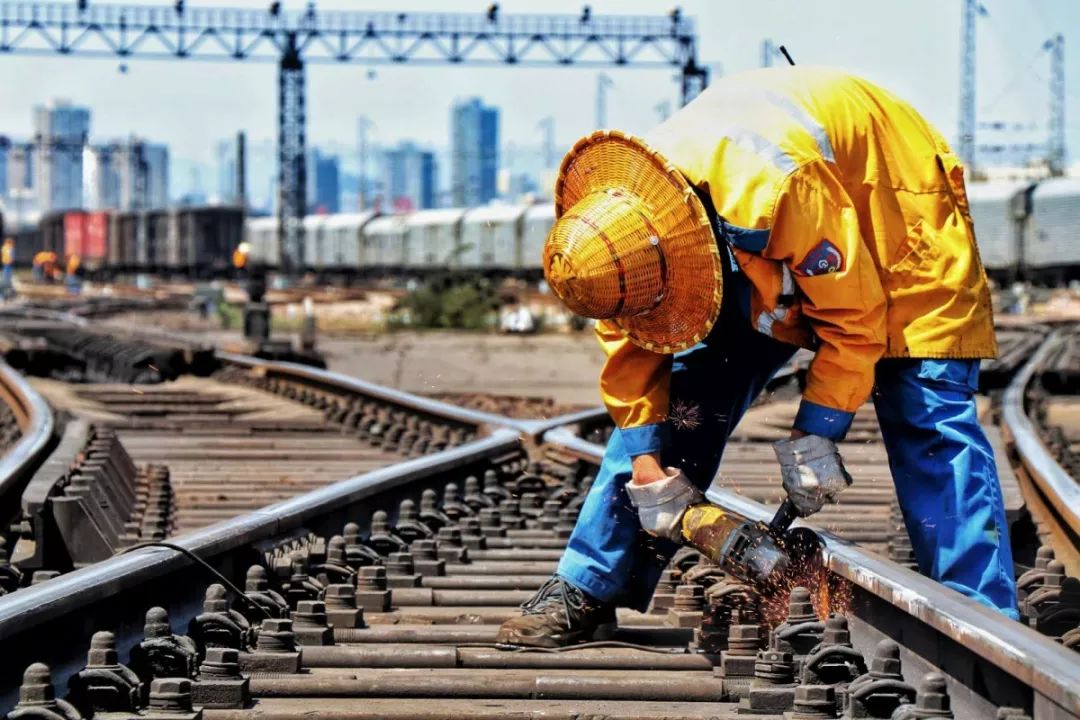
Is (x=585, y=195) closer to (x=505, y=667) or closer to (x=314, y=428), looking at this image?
(x=505, y=667)

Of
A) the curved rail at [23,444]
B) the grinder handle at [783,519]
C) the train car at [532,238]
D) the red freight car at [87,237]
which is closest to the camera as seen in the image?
the grinder handle at [783,519]

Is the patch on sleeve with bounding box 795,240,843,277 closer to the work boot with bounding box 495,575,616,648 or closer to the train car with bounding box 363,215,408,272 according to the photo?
the work boot with bounding box 495,575,616,648

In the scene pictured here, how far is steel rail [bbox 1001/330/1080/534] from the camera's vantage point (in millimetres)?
6414

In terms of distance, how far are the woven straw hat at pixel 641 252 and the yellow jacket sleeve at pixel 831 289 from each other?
175 mm

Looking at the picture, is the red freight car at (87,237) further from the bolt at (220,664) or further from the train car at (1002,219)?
the bolt at (220,664)

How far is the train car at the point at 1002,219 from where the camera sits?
1827 inches

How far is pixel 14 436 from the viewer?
11.1m

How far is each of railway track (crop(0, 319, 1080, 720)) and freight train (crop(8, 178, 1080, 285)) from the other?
68.7 feet

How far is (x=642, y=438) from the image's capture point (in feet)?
16.1

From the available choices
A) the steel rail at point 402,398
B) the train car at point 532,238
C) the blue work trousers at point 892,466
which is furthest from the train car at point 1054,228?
the blue work trousers at point 892,466

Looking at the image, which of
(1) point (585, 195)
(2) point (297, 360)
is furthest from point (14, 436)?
(2) point (297, 360)

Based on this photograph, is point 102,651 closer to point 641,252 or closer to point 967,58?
point 641,252

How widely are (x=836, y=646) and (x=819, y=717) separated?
160mm

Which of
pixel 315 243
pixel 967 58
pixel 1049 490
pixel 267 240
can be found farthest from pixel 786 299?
pixel 267 240
